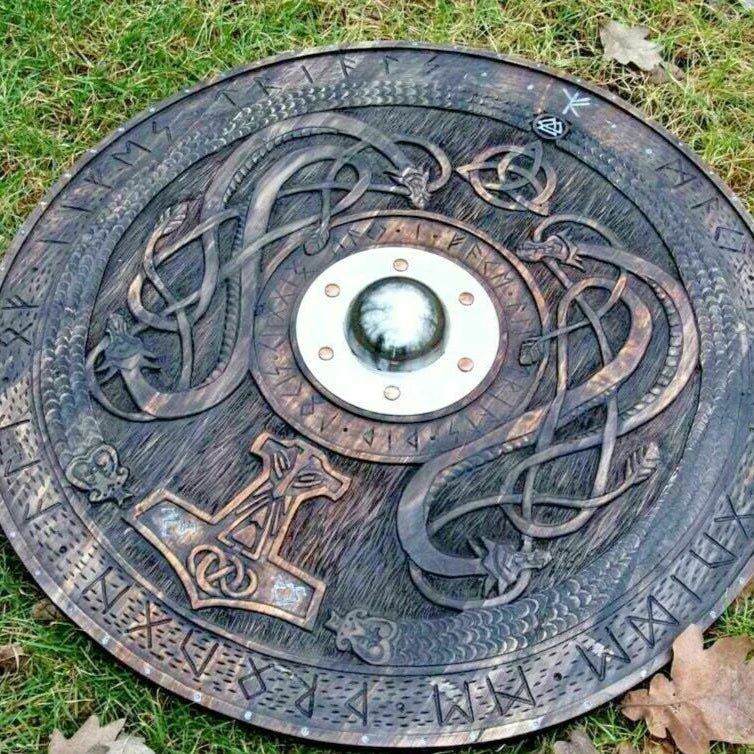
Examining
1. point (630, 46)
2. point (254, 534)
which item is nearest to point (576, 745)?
point (254, 534)

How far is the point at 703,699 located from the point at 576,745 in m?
0.28

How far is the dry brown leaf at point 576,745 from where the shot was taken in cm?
222

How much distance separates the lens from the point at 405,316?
2418 millimetres

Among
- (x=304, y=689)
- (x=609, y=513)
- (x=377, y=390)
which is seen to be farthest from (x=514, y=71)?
(x=304, y=689)

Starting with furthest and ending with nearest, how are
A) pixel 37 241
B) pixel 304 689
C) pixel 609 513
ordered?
pixel 37 241
pixel 609 513
pixel 304 689

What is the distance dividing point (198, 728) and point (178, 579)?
13.1 inches

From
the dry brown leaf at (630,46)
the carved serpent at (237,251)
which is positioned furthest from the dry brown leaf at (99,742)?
the dry brown leaf at (630,46)

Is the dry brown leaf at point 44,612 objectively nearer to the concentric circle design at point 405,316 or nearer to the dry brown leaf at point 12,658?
the dry brown leaf at point 12,658

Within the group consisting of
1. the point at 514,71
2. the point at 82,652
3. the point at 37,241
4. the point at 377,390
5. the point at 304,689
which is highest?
the point at 514,71

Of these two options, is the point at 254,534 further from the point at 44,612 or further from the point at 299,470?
the point at 44,612

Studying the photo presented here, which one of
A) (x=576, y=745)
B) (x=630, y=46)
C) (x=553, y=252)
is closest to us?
(x=576, y=745)

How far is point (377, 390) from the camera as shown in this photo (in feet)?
7.97

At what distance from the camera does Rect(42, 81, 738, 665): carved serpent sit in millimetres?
2174

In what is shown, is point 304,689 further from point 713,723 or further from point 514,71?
point 514,71
